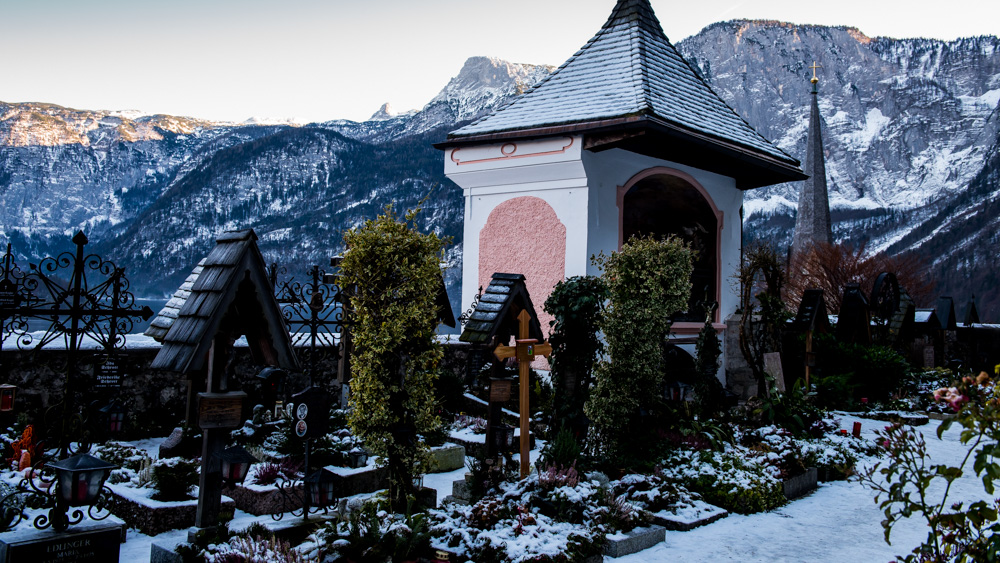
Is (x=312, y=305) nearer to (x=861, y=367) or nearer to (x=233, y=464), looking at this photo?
(x=233, y=464)

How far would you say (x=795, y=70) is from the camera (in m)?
159

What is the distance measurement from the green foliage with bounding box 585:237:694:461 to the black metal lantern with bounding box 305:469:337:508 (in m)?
3.77

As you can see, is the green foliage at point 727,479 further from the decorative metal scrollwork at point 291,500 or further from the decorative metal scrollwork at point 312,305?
the decorative metal scrollwork at point 312,305

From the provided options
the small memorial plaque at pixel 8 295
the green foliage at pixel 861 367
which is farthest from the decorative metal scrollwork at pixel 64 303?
the green foliage at pixel 861 367

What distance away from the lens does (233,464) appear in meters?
5.50

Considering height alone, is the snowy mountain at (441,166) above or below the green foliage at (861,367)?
above

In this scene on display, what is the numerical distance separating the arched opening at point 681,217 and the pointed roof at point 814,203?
32.7 metres

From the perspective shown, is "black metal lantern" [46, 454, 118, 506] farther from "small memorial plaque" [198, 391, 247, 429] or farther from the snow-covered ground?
"small memorial plaque" [198, 391, 247, 429]

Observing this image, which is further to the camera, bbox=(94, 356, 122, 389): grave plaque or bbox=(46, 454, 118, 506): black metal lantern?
bbox=(94, 356, 122, 389): grave plaque

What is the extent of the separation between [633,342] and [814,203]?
42511 mm

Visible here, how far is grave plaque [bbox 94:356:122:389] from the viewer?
9.19m

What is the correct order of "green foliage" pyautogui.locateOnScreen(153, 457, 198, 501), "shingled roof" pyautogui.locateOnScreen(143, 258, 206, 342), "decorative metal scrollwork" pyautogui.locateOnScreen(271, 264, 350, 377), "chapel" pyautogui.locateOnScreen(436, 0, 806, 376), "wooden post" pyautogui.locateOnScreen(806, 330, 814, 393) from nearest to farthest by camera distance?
1. "green foliage" pyautogui.locateOnScreen(153, 457, 198, 501)
2. "shingled roof" pyautogui.locateOnScreen(143, 258, 206, 342)
3. "decorative metal scrollwork" pyautogui.locateOnScreen(271, 264, 350, 377)
4. "chapel" pyautogui.locateOnScreen(436, 0, 806, 376)
5. "wooden post" pyautogui.locateOnScreen(806, 330, 814, 393)

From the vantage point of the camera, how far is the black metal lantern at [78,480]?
5141 millimetres

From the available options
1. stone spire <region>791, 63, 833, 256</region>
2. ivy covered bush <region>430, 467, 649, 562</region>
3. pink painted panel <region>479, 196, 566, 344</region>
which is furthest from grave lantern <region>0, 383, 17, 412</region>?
stone spire <region>791, 63, 833, 256</region>
